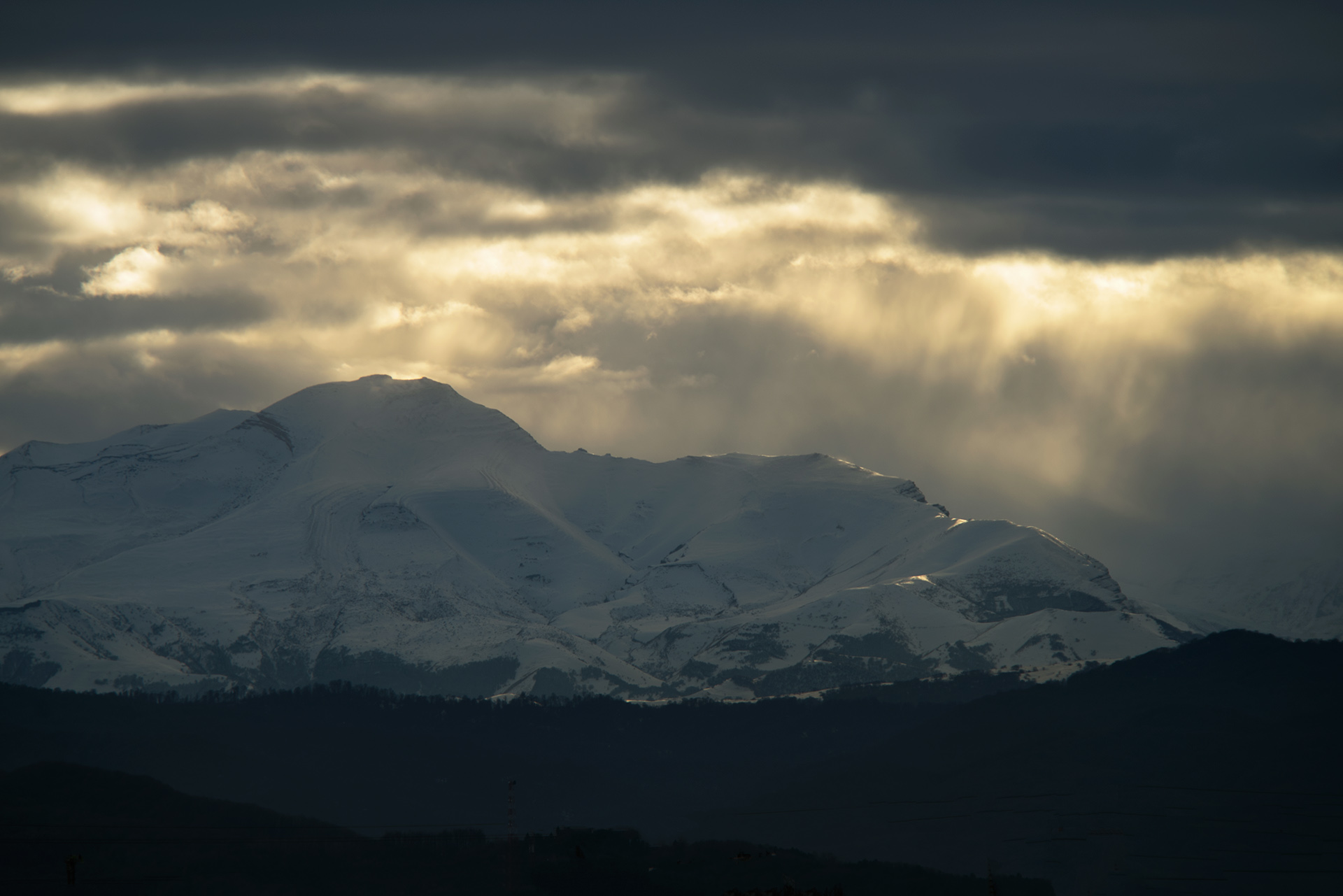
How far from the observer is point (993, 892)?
510 feet

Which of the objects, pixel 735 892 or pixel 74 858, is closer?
pixel 74 858

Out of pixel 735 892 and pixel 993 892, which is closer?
pixel 993 892

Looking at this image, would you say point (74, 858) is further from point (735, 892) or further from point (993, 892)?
point (993, 892)

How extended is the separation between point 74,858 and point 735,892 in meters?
81.6

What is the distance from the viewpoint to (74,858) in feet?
531

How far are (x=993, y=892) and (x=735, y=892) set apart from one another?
51367 mm

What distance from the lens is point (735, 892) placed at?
199m

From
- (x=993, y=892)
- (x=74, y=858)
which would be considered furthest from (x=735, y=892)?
(x=74, y=858)

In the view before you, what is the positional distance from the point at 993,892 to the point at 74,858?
9566 cm
